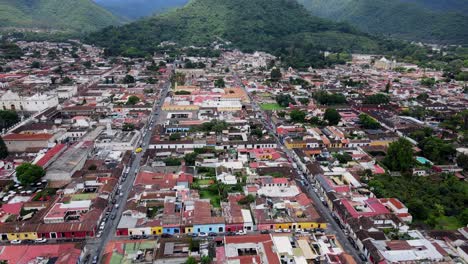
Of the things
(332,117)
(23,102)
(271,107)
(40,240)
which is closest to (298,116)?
(332,117)

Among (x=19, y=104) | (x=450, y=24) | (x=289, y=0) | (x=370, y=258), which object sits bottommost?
(x=370, y=258)

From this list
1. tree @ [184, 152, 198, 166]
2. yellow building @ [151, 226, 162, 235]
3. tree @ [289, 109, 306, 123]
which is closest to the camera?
yellow building @ [151, 226, 162, 235]

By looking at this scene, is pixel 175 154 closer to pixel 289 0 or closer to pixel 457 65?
pixel 457 65

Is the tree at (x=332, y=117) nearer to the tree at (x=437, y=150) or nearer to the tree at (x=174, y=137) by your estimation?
the tree at (x=437, y=150)

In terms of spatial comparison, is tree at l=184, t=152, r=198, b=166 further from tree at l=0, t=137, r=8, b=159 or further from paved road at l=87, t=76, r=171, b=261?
tree at l=0, t=137, r=8, b=159

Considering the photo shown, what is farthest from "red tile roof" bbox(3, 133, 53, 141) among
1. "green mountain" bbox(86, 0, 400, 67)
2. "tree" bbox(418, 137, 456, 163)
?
"green mountain" bbox(86, 0, 400, 67)

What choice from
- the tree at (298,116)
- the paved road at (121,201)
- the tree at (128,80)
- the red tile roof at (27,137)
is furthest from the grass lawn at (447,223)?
the tree at (128,80)

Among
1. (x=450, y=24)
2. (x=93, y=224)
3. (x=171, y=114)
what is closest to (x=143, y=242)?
(x=93, y=224)
